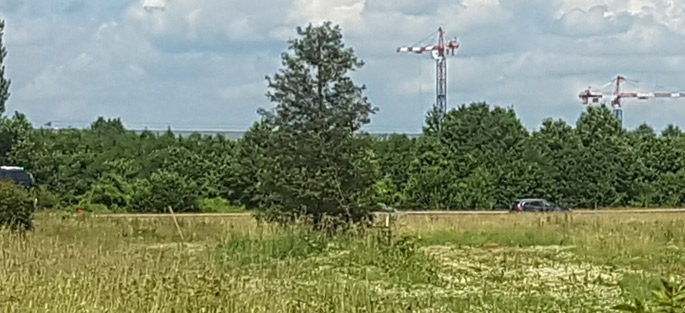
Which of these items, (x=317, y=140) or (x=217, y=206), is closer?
(x=317, y=140)

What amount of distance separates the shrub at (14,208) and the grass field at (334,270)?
1.82 ft

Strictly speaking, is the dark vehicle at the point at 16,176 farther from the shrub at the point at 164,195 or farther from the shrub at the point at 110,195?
the shrub at the point at 164,195

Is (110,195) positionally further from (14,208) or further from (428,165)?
(14,208)

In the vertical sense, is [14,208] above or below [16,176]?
below

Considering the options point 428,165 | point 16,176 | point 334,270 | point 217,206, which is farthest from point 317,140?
point 428,165

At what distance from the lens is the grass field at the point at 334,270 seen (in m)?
9.96

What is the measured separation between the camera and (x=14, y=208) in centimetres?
2197

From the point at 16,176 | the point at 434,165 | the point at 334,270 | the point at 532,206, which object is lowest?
A: the point at 334,270

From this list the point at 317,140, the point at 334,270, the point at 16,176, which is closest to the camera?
the point at 334,270

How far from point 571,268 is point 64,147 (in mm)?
43120

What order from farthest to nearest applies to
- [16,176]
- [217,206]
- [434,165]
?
1. [434,165]
2. [217,206]
3. [16,176]

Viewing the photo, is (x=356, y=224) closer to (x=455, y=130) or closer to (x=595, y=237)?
(x=595, y=237)

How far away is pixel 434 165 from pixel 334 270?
43.2 m

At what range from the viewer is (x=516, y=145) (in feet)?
197
